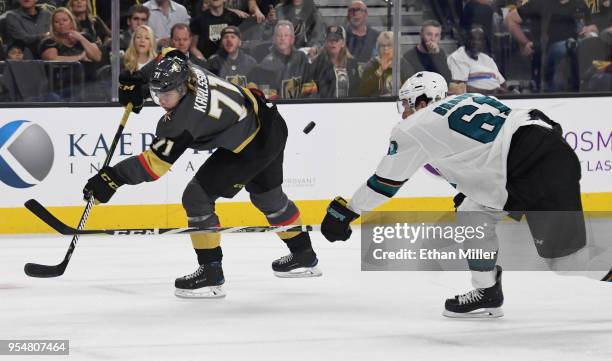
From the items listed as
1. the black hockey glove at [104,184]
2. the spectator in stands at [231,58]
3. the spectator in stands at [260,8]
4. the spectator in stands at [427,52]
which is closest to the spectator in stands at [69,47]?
the spectator in stands at [231,58]

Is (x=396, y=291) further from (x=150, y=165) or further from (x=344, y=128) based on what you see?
(x=344, y=128)

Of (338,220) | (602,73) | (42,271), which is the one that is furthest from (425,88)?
(602,73)

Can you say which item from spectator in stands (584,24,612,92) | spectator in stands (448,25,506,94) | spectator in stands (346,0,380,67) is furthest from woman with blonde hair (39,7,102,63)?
spectator in stands (584,24,612,92)

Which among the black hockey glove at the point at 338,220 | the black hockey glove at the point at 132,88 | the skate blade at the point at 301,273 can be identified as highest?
the black hockey glove at the point at 132,88

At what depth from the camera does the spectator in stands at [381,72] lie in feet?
26.2

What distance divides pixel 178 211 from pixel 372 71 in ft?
4.71

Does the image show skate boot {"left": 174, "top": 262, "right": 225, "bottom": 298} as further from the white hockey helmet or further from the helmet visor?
the white hockey helmet

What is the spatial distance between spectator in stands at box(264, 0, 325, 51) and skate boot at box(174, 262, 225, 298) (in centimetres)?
269

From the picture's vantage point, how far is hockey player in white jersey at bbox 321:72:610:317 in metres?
4.64

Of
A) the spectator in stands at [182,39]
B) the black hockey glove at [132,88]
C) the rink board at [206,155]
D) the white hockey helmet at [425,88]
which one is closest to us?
the white hockey helmet at [425,88]

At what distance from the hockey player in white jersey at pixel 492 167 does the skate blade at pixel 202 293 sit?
849 millimetres

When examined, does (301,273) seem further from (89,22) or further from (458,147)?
(89,22)

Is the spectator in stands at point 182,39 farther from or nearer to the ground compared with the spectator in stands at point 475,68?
farther from the ground

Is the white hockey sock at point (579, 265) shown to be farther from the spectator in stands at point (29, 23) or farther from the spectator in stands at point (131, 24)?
the spectator in stands at point (29, 23)
